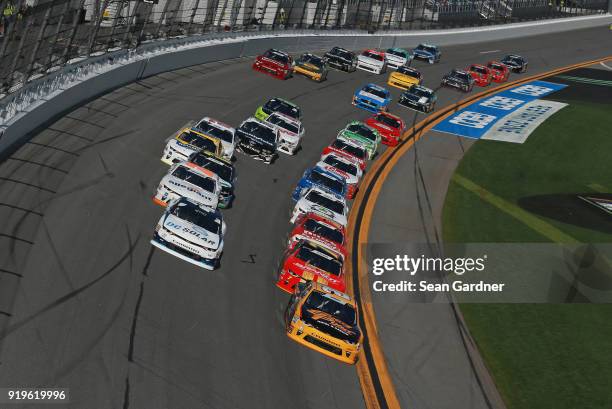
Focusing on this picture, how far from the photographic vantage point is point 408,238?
28.0m

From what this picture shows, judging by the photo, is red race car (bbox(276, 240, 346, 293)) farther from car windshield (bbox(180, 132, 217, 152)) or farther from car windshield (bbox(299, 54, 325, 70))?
car windshield (bbox(299, 54, 325, 70))

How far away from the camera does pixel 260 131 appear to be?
3136 centimetres

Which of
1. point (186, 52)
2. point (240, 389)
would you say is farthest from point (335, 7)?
point (240, 389)

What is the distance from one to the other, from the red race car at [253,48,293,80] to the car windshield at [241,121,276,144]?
12.4 metres

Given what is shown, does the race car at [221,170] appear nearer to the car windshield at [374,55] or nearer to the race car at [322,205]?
the race car at [322,205]

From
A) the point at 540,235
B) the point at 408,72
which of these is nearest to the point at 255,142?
the point at 540,235

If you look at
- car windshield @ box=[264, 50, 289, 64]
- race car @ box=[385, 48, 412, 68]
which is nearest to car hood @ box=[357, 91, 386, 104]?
car windshield @ box=[264, 50, 289, 64]

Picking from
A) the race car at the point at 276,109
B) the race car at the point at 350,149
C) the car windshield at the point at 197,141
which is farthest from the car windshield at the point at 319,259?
the race car at the point at 276,109

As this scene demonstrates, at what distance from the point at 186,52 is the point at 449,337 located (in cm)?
2412

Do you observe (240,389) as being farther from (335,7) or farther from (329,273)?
(335,7)

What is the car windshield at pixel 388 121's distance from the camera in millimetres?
38469

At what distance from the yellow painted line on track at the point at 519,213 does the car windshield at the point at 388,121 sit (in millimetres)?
4100

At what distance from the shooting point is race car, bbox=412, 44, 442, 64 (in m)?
58.2

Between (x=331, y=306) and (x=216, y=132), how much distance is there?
11315mm
